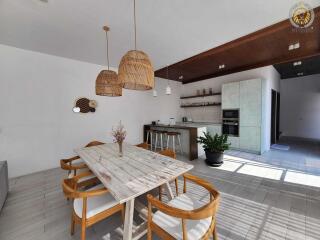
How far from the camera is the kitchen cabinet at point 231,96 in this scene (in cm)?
513

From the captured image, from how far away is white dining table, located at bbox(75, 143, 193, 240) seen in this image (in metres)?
1.36

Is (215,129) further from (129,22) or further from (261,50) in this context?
(129,22)

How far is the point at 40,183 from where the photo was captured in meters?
3.06

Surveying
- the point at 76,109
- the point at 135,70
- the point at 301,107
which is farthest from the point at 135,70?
the point at 301,107

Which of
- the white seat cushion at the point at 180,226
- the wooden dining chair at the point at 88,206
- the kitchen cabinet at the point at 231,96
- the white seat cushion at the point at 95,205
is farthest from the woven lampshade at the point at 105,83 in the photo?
the kitchen cabinet at the point at 231,96

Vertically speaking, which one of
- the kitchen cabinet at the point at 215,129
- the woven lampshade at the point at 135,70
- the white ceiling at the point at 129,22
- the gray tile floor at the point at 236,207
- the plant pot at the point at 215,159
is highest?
the white ceiling at the point at 129,22

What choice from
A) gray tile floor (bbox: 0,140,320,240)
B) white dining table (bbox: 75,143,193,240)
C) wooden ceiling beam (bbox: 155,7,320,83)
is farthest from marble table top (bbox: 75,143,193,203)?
wooden ceiling beam (bbox: 155,7,320,83)

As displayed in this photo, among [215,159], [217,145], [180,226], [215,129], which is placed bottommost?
[215,159]
